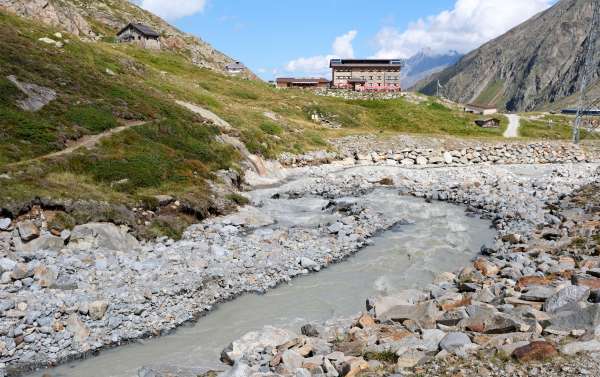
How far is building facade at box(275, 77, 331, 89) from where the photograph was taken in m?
150

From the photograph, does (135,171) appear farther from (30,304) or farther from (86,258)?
(30,304)

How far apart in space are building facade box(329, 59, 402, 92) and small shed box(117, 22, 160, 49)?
188ft

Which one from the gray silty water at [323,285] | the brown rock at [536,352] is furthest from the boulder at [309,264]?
the brown rock at [536,352]

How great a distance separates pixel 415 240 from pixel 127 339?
19.7 meters

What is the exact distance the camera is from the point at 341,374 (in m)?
12.6

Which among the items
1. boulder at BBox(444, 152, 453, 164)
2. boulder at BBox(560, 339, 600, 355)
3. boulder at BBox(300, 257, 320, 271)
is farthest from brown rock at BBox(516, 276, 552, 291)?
boulder at BBox(444, 152, 453, 164)

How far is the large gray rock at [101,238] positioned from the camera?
80.2 feet

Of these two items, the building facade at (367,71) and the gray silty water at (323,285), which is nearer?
the gray silty water at (323,285)

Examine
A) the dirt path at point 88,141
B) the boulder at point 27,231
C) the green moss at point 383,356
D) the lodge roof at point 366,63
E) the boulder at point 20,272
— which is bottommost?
the green moss at point 383,356

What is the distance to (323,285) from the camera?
2317cm

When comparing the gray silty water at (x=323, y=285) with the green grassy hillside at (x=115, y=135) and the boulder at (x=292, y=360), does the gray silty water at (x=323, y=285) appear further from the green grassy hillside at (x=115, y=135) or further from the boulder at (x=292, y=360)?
the green grassy hillside at (x=115, y=135)

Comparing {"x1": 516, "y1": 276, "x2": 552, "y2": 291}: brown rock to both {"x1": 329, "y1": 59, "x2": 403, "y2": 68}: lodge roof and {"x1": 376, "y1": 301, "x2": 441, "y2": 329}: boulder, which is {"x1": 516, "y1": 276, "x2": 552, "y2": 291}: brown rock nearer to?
{"x1": 376, "y1": 301, "x2": 441, "y2": 329}: boulder

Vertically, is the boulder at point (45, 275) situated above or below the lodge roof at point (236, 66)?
below

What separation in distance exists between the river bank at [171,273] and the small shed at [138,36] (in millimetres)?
98204
